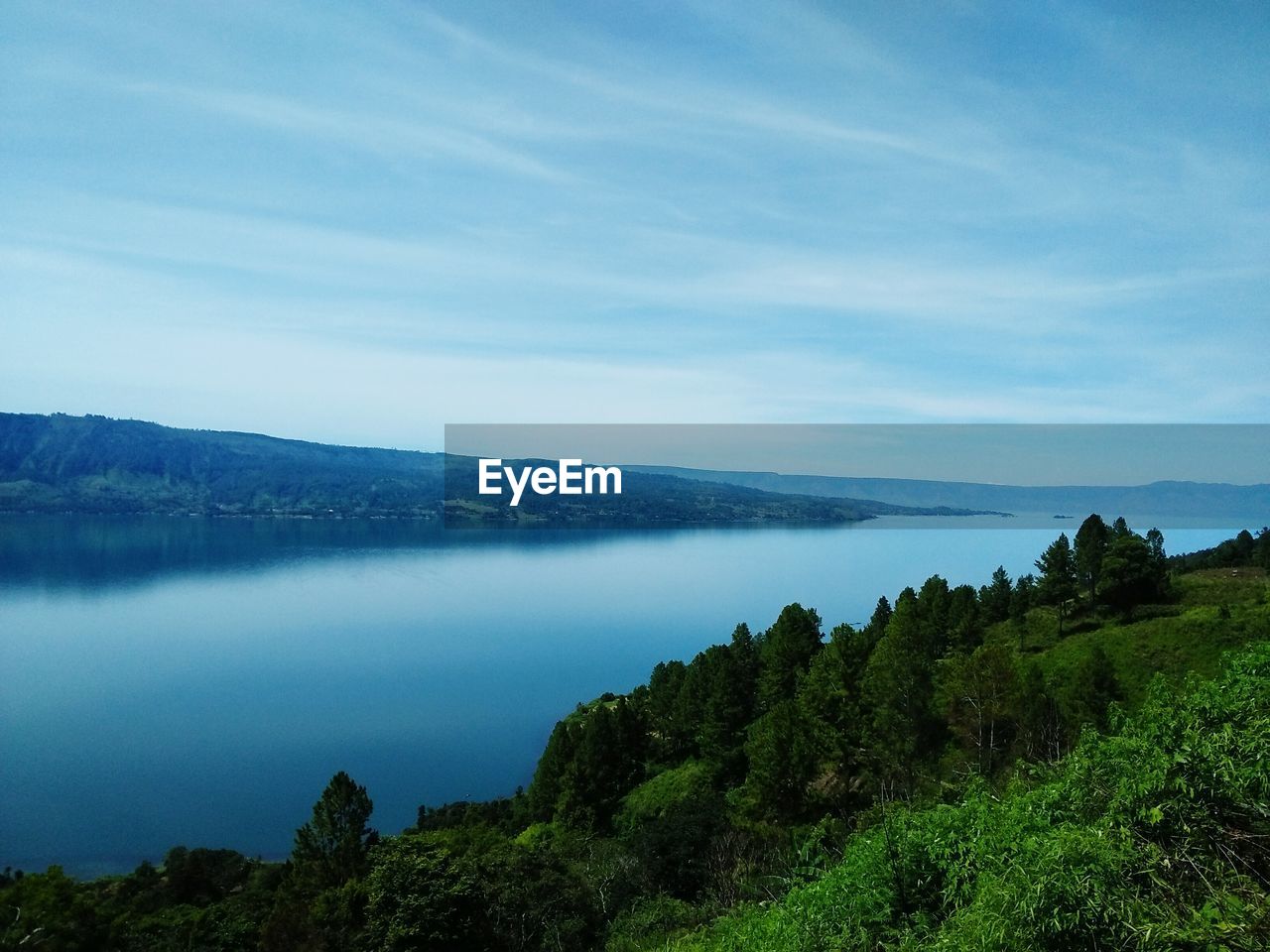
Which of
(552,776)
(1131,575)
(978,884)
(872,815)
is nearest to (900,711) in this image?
(872,815)

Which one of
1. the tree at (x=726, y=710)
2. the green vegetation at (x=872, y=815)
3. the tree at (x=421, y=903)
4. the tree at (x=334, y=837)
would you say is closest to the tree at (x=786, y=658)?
the green vegetation at (x=872, y=815)

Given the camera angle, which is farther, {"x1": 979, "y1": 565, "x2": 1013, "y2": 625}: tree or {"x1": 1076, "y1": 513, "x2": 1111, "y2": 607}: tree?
{"x1": 979, "y1": 565, "x2": 1013, "y2": 625}: tree

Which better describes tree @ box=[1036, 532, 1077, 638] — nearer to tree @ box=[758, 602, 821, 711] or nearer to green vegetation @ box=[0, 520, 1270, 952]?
green vegetation @ box=[0, 520, 1270, 952]

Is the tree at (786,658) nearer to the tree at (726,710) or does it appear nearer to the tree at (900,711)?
the tree at (726,710)

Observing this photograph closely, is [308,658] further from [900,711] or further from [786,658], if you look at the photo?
[900,711]

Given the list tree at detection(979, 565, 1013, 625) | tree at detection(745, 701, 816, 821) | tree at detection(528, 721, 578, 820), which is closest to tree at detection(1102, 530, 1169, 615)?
tree at detection(979, 565, 1013, 625)

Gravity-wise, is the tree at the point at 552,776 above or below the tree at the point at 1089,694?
below
